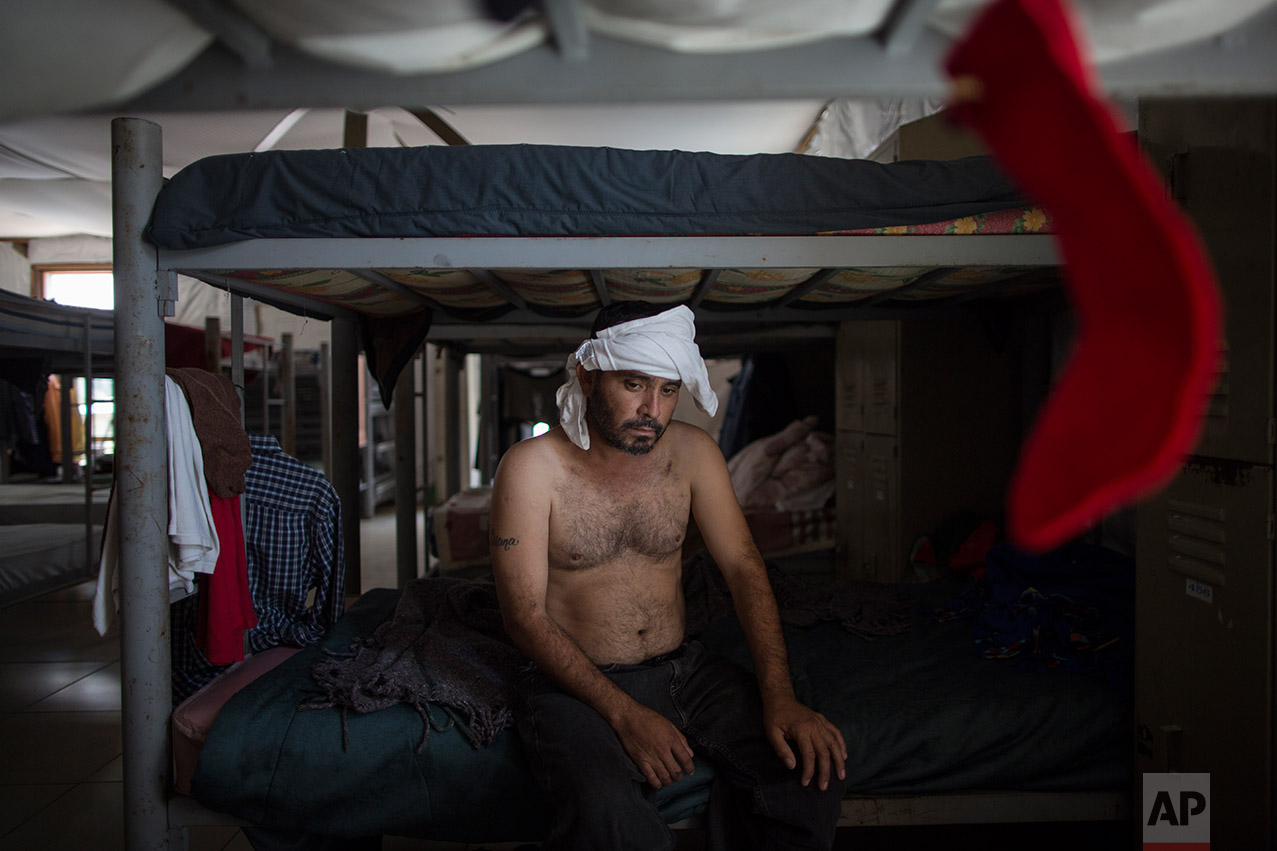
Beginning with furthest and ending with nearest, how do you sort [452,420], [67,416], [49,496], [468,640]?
[49,496], [67,416], [452,420], [468,640]

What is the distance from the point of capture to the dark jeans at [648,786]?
1.74 metres

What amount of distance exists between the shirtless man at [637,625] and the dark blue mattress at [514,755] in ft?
0.58

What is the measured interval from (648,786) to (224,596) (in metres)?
1.37

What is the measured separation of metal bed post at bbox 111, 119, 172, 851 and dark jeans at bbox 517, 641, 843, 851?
3.35ft

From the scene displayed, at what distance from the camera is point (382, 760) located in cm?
200

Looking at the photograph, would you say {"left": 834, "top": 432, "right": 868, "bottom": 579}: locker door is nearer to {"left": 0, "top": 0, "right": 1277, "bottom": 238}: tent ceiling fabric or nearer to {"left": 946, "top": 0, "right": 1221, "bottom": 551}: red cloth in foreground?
{"left": 0, "top": 0, "right": 1277, "bottom": 238}: tent ceiling fabric

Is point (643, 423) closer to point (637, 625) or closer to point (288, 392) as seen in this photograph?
point (637, 625)

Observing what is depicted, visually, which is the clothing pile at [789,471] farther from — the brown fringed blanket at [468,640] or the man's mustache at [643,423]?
the man's mustache at [643,423]

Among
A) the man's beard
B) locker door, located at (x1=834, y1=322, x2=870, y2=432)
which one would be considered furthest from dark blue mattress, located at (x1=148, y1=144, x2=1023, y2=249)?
locker door, located at (x1=834, y1=322, x2=870, y2=432)

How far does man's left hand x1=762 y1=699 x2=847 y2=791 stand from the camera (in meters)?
1.82

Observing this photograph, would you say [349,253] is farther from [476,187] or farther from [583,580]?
[583,580]

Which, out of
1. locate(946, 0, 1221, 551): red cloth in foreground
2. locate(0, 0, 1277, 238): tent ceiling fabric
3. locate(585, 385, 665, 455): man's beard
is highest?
locate(0, 0, 1277, 238): tent ceiling fabric

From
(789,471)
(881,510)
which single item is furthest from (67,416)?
(881,510)

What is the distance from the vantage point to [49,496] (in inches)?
268
